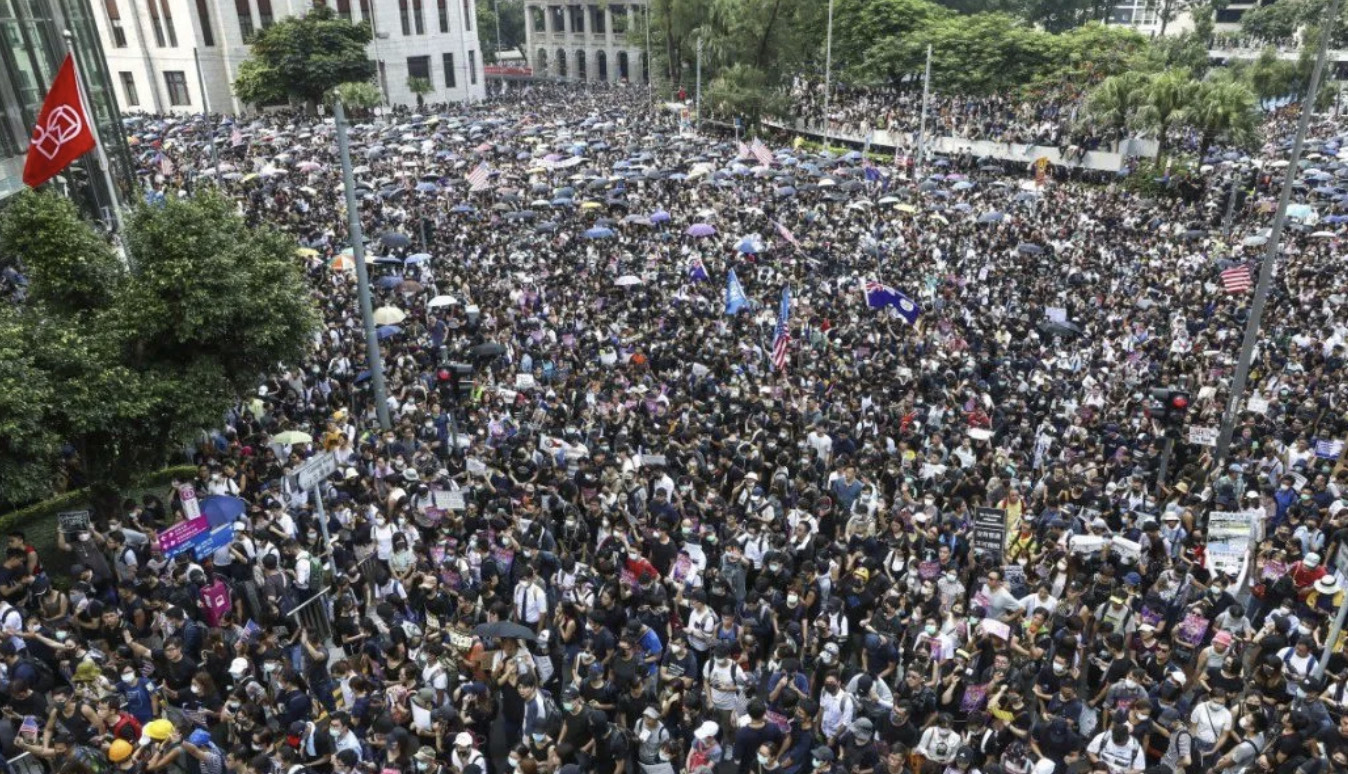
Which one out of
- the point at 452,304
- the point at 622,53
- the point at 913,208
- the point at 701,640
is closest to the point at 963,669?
the point at 701,640

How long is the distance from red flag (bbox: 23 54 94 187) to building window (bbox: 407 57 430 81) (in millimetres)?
62316

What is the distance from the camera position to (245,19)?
214ft

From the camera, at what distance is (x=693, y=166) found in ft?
118

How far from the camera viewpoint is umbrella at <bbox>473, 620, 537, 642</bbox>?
867 cm

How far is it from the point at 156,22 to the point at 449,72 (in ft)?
67.6

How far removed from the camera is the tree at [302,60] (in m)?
55.7

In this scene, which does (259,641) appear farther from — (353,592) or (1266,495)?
(1266,495)

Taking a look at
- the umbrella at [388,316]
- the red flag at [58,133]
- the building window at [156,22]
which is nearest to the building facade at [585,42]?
the building window at [156,22]

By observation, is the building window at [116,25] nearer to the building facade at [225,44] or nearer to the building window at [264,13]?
the building facade at [225,44]

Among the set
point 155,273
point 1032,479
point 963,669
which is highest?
point 155,273

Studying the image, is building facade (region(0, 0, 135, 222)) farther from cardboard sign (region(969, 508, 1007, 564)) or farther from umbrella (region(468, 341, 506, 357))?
cardboard sign (region(969, 508, 1007, 564))

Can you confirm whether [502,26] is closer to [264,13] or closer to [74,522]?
[264,13]

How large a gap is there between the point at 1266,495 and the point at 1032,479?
286 centimetres

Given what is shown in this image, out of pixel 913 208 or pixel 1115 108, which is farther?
pixel 1115 108
